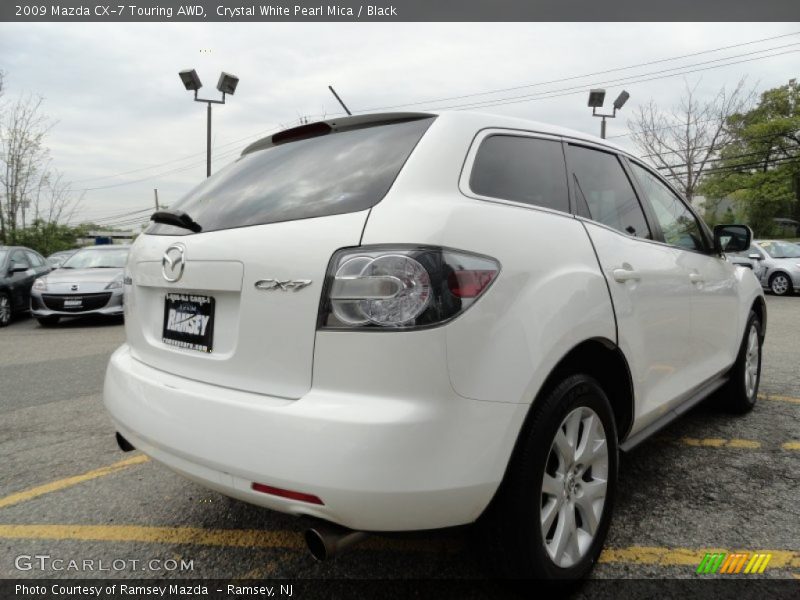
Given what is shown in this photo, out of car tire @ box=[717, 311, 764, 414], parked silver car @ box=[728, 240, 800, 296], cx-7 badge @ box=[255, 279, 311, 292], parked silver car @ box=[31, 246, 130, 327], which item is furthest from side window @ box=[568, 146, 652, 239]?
parked silver car @ box=[728, 240, 800, 296]

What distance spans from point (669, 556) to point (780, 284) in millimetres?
15404

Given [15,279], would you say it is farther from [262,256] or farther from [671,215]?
[671,215]

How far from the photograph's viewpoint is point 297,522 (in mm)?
2615

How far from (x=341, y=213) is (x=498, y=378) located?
678 millimetres

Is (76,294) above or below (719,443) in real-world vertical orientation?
below

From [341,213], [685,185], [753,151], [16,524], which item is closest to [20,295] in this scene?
[16,524]

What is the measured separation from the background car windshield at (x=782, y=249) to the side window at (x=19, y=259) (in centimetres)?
1765

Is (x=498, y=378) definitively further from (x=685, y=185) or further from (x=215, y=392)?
(x=685, y=185)

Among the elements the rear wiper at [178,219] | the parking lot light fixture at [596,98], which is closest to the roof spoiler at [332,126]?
the rear wiper at [178,219]

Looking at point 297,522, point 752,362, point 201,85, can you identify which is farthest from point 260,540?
point 201,85

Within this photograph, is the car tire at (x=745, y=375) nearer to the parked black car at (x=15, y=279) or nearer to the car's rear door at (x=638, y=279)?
the car's rear door at (x=638, y=279)

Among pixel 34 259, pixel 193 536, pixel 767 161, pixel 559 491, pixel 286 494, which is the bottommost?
pixel 34 259

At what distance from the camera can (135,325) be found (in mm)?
2385

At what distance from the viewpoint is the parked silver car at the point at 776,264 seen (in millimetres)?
14672
